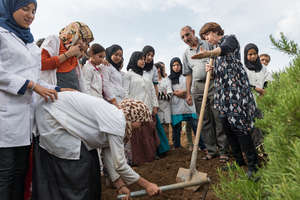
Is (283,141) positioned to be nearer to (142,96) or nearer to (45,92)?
(45,92)

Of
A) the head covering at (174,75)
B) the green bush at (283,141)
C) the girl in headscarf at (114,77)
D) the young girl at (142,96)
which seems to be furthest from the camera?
the head covering at (174,75)

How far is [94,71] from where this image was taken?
3.50 m

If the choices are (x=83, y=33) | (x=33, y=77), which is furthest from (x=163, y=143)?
(x=33, y=77)

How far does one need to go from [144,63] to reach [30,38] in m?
2.76

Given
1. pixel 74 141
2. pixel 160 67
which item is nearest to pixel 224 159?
pixel 74 141

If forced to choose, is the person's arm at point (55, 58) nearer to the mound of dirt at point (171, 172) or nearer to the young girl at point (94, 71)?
the young girl at point (94, 71)

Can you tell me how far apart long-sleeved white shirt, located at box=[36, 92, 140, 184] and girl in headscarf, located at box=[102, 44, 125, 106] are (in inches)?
73.4

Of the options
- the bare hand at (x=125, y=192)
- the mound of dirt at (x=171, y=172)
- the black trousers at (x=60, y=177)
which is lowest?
the mound of dirt at (x=171, y=172)

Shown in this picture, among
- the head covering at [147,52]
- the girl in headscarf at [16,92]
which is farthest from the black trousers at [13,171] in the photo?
the head covering at [147,52]

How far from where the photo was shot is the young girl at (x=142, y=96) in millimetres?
4254

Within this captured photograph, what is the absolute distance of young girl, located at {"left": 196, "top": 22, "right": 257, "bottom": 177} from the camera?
8.71 ft

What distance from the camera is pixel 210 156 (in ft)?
12.6

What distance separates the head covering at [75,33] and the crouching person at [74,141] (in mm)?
871

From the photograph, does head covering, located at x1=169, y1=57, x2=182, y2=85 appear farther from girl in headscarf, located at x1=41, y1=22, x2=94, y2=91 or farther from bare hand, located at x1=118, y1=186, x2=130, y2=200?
bare hand, located at x1=118, y1=186, x2=130, y2=200
